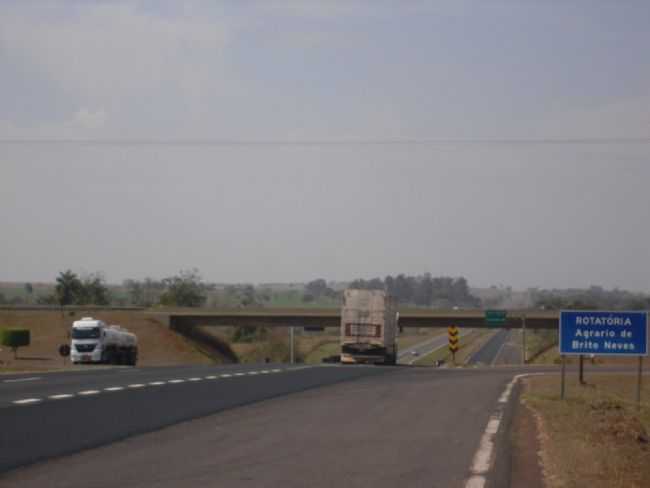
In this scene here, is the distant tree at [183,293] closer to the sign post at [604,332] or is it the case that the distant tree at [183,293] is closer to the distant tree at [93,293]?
the distant tree at [93,293]

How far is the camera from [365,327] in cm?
5862

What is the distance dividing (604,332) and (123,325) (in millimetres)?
68069

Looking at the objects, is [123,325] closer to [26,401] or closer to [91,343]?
[91,343]

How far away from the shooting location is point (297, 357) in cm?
10819

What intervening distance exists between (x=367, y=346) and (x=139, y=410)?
4082 cm

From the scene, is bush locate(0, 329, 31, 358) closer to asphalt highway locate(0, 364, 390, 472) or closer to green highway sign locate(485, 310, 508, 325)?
green highway sign locate(485, 310, 508, 325)

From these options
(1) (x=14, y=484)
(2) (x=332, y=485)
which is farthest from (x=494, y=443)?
(1) (x=14, y=484)

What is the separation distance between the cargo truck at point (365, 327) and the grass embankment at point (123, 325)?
22591 millimetres

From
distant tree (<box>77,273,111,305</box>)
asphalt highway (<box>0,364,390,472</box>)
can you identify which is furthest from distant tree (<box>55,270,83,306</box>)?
asphalt highway (<box>0,364,390,472</box>)

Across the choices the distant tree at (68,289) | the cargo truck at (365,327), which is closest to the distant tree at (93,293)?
the distant tree at (68,289)

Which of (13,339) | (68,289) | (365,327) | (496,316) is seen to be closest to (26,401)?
(365,327)

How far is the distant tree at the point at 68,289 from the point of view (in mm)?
129875

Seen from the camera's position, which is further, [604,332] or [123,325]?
[123,325]

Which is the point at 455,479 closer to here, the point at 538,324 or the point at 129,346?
the point at 129,346
